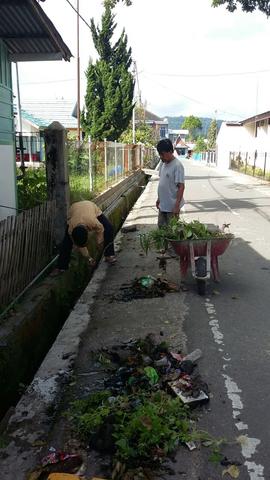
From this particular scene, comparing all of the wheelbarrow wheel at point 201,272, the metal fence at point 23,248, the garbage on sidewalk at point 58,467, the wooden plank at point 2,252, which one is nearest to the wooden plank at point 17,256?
the metal fence at point 23,248

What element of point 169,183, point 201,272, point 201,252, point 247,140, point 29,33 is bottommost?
point 201,272

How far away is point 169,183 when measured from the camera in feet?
23.5

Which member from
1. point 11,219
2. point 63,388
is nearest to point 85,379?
point 63,388

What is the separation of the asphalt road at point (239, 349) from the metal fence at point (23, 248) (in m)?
1.88

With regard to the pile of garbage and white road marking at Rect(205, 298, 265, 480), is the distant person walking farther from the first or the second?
the pile of garbage

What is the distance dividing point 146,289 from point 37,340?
1698mm

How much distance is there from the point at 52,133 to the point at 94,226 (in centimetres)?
161

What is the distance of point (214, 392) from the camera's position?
3656 millimetres

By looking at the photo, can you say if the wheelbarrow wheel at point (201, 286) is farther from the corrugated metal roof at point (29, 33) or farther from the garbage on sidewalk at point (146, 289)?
the corrugated metal roof at point (29, 33)

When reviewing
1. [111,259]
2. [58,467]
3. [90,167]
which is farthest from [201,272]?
[90,167]

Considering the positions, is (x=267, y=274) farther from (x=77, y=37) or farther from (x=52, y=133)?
(x=77, y=37)

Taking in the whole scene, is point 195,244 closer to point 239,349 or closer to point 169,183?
point 169,183

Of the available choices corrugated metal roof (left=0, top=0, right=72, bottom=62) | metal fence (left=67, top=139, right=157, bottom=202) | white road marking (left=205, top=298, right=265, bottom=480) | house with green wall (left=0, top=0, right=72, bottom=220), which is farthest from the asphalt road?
corrugated metal roof (left=0, top=0, right=72, bottom=62)

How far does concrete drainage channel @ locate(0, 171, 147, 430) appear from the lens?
382cm
